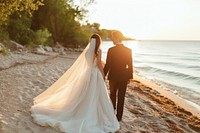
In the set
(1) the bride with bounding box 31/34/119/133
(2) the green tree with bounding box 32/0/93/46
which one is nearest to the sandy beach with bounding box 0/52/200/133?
(1) the bride with bounding box 31/34/119/133

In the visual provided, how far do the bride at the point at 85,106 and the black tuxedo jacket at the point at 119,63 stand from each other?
29 centimetres

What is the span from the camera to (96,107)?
5.80 meters

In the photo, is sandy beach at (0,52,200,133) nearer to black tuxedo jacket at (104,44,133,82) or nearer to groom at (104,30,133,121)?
groom at (104,30,133,121)

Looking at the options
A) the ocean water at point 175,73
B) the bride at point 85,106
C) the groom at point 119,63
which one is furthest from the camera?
the ocean water at point 175,73

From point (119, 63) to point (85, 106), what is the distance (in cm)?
139

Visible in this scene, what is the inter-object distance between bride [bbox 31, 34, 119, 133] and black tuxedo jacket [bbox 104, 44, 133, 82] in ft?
0.95

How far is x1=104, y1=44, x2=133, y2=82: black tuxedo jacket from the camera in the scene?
596 centimetres

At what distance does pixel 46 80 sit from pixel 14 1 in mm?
3884

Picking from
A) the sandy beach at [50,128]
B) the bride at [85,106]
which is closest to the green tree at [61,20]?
the sandy beach at [50,128]

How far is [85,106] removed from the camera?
580cm

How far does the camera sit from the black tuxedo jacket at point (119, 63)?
19.6 ft

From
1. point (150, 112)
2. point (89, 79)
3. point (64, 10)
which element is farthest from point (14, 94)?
point (64, 10)

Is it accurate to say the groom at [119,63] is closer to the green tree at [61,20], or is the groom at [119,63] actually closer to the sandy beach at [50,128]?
the sandy beach at [50,128]

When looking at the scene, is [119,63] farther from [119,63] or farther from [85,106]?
[85,106]
